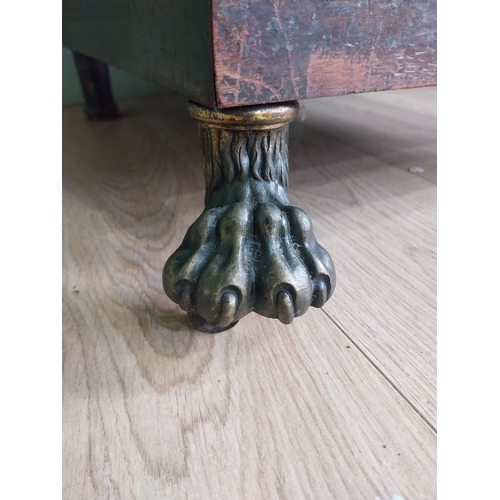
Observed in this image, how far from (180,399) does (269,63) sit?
0.87 feet

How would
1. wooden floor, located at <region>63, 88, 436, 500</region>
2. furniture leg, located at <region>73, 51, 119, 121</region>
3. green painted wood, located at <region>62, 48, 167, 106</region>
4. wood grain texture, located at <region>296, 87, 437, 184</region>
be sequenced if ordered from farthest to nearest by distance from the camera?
1. green painted wood, located at <region>62, 48, 167, 106</region>
2. furniture leg, located at <region>73, 51, 119, 121</region>
3. wood grain texture, located at <region>296, 87, 437, 184</region>
4. wooden floor, located at <region>63, 88, 436, 500</region>

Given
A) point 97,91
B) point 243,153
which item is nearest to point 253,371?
point 243,153

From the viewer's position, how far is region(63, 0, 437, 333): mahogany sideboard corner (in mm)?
365

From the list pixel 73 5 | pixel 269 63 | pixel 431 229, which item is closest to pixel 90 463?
pixel 269 63

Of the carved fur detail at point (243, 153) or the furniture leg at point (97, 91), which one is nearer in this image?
the carved fur detail at point (243, 153)

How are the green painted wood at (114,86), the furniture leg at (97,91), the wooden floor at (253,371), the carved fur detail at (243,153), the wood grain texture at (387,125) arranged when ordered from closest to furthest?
the wooden floor at (253,371)
the carved fur detail at (243,153)
the wood grain texture at (387,125)
the furniture leg at (97,91)
the green painted wood at (114,86)

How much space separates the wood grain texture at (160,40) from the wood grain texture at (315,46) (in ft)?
0.06

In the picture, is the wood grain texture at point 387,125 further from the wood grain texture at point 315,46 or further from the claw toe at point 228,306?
the claw toe at point 228,306

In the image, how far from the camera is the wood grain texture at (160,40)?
1.20ft

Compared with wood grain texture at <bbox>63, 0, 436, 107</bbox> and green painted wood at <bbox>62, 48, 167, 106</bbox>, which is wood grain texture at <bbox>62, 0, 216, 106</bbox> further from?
green painted wood at <bbox>62, 48, 167, 106</bbox>

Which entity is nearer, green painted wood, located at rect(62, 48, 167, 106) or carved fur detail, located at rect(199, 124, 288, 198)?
carved fur detail, located at rect(199, 124, 288, 198)

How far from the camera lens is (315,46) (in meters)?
0.40

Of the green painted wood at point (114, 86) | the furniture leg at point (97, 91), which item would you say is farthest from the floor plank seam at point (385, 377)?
the green painted wood at point (114, 86)

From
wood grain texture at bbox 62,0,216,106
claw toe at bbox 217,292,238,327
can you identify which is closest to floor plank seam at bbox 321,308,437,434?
claw toe at bbox 217,292,238,327
